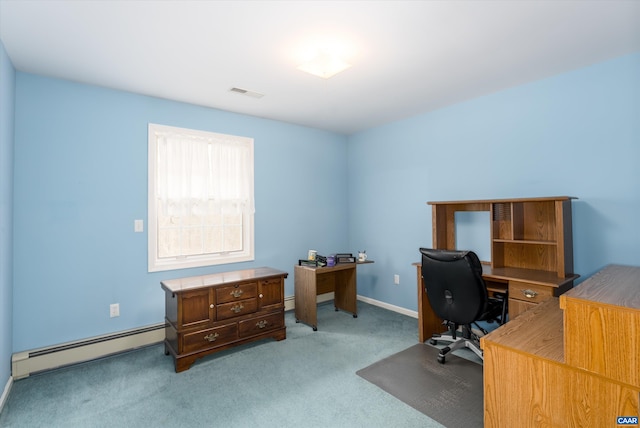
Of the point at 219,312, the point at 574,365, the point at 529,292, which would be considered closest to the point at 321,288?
the point at 219,312

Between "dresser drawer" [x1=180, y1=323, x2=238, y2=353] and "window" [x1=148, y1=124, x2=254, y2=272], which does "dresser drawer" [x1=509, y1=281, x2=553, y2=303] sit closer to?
"dresser drawer" [x1=180, y1=323, x2=238, y2=353]

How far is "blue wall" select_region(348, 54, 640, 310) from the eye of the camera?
8.03 feet

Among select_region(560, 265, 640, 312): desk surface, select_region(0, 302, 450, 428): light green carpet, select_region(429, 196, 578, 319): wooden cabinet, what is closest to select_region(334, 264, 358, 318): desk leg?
select_region(0, 302, 450, 428): light green carpet

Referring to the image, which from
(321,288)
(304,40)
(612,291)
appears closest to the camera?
(612,291)

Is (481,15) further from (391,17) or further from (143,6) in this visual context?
(143,6)

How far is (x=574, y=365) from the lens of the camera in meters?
1.31

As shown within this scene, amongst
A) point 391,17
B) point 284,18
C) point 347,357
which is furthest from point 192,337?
point 391,17

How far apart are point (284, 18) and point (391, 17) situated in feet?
2.18

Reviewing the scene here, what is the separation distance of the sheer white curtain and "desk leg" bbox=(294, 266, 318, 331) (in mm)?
1021

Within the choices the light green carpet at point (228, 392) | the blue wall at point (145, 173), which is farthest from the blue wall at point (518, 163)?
the light green carpet at point (228, 392)

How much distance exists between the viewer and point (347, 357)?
2.82 meters

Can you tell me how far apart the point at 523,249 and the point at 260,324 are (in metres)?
2.64

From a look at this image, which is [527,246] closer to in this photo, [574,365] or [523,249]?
[523,249]

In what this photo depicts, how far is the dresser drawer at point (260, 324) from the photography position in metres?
2.96
